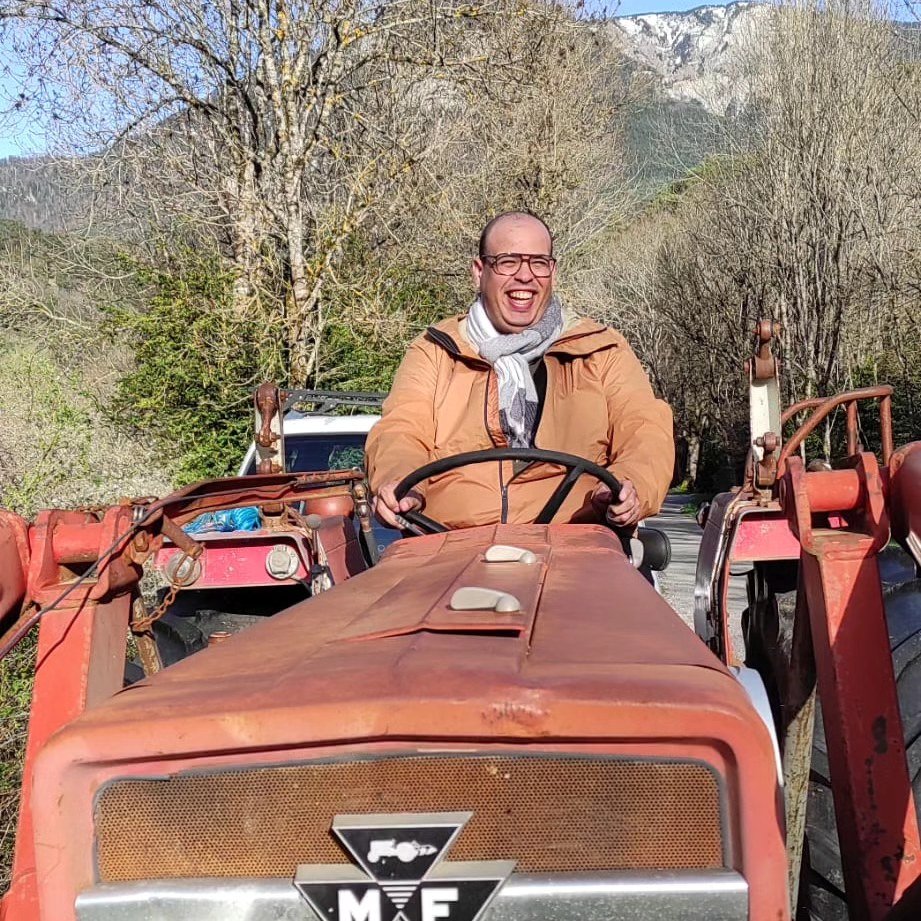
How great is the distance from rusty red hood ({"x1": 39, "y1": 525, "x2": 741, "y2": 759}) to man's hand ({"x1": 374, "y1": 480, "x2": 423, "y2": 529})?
3.75 ft

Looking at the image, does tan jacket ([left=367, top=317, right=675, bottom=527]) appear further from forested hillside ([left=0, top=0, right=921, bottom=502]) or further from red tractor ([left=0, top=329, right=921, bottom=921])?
forested hillside ([left=0, top=0, right=921, bottom=502])

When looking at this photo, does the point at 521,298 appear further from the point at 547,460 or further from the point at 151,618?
the point at 151,618

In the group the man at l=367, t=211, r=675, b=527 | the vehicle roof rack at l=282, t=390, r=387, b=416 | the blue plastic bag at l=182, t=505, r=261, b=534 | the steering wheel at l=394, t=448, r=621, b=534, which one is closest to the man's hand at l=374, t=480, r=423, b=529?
the steering wheel at l=394, t=448, r=621, b=534

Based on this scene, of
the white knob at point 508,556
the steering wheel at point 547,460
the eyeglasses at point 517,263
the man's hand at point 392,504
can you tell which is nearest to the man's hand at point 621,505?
the steering wheel at point 547,460

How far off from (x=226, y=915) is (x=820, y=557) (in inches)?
50.4

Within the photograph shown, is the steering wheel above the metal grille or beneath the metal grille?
above

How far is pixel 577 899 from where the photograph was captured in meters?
1.42

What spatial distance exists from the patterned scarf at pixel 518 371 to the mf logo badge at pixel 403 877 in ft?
7.63

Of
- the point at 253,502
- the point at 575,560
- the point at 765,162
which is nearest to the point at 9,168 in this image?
the point at 765,162

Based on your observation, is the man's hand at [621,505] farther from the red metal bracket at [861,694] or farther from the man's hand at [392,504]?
the red metal bracket at [861,694]

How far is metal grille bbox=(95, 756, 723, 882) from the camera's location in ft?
4.69

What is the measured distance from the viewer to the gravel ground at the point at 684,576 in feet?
27.1

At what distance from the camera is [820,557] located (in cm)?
212

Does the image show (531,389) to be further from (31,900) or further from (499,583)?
(31,900)
